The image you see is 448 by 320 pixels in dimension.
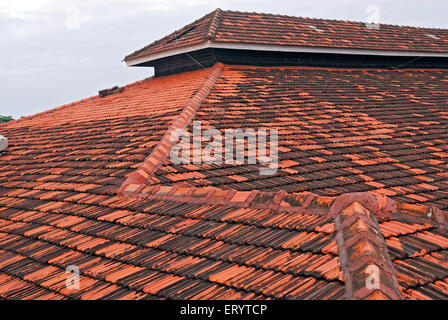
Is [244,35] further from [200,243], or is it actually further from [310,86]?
[200,243]

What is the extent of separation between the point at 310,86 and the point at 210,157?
549 cm

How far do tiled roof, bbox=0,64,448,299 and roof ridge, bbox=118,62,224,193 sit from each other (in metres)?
0.03

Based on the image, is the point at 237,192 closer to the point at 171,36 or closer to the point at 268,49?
the point at 268,49

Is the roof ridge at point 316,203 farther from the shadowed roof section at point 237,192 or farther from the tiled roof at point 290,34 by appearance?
the tiled roof at point 290,34

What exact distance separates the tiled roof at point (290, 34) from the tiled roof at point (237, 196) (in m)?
0.94

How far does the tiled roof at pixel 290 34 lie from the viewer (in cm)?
1292

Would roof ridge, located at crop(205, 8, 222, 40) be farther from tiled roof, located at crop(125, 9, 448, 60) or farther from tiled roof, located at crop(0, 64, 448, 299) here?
tiled roof, located at crop(0, 64, 448, 299)

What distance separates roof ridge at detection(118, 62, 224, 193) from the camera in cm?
655

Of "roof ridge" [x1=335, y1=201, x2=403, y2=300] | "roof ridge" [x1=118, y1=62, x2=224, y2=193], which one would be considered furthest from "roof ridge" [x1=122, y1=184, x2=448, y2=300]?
"roof ridge" [x1=118, y1=62, x2=224, y2=193]

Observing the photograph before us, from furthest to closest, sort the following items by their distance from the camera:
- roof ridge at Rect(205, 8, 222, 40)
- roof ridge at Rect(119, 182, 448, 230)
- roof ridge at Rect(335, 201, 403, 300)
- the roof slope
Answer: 1. roof ridge at Rect(205, 8, 222, 40)
2. the roof slope
3. roof ridge at Rect(119, 182, 448, 230)
4. roof ridge at Rect(335, 201, 403, 300)

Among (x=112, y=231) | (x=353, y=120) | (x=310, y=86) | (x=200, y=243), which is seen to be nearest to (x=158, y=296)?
(x=200, y=243)

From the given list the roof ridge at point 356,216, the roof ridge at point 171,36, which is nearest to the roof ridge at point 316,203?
the roof ridge at point 356,216

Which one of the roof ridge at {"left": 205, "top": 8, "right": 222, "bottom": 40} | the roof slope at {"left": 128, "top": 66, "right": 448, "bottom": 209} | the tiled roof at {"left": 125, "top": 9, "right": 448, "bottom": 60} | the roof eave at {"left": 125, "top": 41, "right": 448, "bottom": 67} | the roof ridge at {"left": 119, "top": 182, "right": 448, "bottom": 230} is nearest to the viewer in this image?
the roof ridge at {"left": 119, "top": 182, "right": 448, "bottom": 230}

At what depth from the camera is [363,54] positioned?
554 inches
